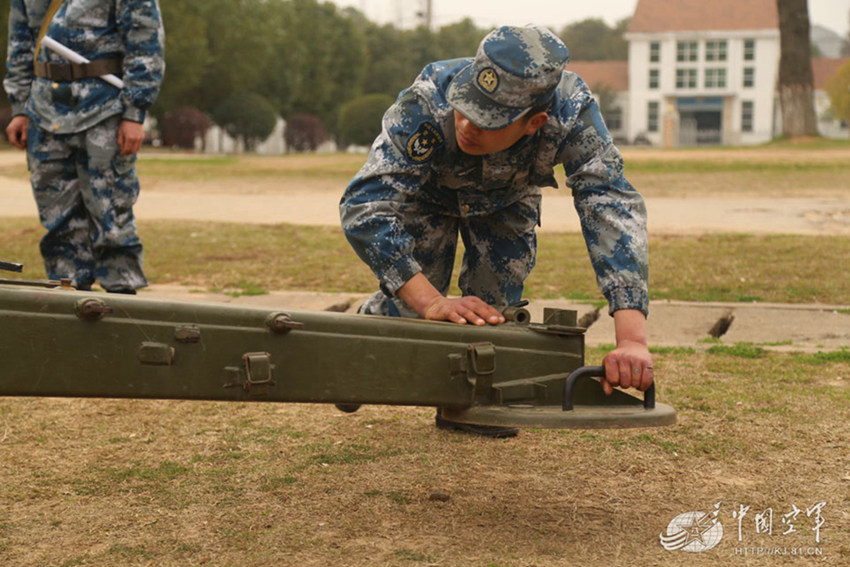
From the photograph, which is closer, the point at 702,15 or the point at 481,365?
the point at 481,365

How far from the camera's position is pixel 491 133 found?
2.58m

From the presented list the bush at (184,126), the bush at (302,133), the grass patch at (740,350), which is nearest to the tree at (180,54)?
the bush at (184,126)

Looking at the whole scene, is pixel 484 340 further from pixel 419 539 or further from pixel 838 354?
pixel 838 354

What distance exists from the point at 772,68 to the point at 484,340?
243 ft

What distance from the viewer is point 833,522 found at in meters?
2.52

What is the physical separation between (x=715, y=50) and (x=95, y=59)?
71909mm

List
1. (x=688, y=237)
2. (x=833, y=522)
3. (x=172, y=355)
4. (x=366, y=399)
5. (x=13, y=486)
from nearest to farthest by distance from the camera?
1. (x=172, y=355)
2. (x=366, y=399)
3. (x=833, y=522)
4. (x=13, y=486)
5. (x=688, y=237)

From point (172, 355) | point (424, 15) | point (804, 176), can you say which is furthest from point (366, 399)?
point (424, 15)

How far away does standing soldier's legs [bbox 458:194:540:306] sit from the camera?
131 inches

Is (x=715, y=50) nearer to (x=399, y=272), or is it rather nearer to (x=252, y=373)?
(x=399, y=272)

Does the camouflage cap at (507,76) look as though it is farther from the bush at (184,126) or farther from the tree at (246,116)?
the tree at (246,116)

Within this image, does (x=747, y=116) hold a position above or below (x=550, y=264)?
above

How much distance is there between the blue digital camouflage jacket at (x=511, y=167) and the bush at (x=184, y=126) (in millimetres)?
34408

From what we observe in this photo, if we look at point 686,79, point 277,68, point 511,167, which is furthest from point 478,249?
point 686,79
